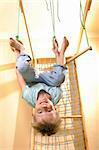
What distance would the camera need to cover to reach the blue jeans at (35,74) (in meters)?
1.80

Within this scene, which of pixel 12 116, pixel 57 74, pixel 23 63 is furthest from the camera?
pixel 12 116

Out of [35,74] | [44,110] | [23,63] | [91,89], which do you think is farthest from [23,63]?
[91,89]

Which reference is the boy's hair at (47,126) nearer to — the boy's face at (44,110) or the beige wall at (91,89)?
the boy's face at (44,110)

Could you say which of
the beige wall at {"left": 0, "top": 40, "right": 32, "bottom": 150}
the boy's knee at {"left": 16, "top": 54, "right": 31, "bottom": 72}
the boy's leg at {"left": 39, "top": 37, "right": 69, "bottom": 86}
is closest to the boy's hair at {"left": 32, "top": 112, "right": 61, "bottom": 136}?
the boy's leg at {"left": 39, "top": 37, "right": 69, "bottom": 86}

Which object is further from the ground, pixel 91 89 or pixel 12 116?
pixel 91 89

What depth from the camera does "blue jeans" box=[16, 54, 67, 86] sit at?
1.80 m

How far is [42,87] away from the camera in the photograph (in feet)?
6.59

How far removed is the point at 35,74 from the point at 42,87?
4.6 inches

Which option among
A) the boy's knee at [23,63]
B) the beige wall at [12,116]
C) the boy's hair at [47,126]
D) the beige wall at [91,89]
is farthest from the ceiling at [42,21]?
the boy's hair at [47,126]

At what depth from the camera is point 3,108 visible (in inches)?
113

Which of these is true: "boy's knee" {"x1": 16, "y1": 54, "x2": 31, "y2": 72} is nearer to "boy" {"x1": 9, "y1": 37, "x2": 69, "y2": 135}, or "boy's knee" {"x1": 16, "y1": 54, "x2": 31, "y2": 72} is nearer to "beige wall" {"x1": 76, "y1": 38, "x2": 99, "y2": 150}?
"boy" {"x1": 9, "y1": 37, "x2": 69, "y2": 135}

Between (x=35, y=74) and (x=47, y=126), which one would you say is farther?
(x=35, y=74)

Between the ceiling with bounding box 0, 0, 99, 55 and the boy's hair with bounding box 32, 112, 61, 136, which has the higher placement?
the ceiling with bounding box 0, 0, 99, 55

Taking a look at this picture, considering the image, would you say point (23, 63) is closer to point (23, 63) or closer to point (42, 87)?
point (23, 63)
